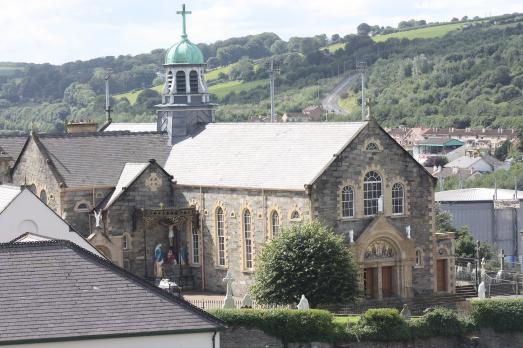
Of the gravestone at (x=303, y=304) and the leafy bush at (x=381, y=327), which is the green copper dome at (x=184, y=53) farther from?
the leafy bush at (x=381, y=327)

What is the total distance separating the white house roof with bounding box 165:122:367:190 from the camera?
2623 inches

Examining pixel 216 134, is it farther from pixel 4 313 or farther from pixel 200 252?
pixel 4 313

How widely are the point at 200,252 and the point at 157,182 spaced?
349 cm

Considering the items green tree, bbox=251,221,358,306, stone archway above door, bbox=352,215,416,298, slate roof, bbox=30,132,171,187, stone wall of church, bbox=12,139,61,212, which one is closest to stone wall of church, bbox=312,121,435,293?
stone archway above door, bbox=352,215,416,298

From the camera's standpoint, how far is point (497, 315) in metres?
61.3

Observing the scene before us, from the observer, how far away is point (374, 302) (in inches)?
2569

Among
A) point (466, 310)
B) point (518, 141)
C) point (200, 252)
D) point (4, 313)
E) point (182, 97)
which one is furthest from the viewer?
point (518, 141)

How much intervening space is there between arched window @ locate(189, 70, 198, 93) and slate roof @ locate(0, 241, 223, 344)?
108ft

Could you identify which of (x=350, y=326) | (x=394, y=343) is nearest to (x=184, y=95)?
(x=350, y=326)

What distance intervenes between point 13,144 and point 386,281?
2034cm

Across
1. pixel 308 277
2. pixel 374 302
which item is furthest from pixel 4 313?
pixel 374 302

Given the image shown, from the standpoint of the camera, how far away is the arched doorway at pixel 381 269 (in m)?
66.8

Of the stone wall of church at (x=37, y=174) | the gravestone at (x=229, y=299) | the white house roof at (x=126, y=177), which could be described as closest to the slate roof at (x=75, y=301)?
the gravestone at (x=229, y=299)

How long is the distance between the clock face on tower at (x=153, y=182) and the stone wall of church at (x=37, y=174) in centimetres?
375
